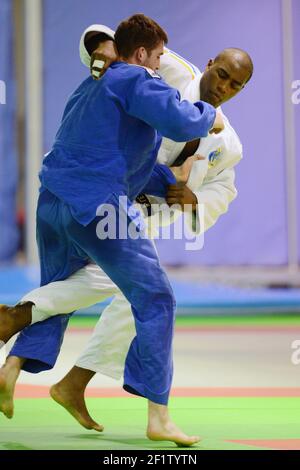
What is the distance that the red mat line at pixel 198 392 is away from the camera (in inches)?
205

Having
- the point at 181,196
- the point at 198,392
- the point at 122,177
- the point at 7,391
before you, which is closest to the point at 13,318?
the point at 7,391

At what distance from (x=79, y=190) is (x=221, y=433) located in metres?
1.10

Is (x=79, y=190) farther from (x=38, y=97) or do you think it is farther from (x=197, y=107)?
(x=38, y=97)

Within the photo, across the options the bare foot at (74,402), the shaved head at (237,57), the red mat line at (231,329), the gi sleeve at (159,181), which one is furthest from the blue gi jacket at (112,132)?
the red mat line at (231,329)

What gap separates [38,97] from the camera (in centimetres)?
1093

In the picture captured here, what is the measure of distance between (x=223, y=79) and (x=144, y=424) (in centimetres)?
142

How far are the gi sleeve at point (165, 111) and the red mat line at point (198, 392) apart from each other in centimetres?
191

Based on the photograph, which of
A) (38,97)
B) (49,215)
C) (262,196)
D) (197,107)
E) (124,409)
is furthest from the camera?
(38,97)

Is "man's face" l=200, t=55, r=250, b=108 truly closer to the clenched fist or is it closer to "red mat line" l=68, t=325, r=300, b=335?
the clenched fist

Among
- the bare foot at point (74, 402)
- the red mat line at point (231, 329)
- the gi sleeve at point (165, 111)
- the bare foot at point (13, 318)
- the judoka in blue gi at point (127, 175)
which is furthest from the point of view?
the red mat line at point (231, 329)

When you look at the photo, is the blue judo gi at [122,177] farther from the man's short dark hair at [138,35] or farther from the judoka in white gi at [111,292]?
the judoka in white gi at [111,292]

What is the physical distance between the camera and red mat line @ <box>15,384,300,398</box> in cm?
520

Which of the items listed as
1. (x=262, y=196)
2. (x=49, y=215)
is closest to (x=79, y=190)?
(x=49, y=215)

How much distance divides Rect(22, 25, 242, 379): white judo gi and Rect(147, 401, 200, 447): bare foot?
1.36 feet
